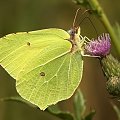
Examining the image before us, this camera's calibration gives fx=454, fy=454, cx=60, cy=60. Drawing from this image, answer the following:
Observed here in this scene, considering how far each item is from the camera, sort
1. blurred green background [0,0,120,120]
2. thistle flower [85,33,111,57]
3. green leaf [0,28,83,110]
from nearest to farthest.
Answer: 1. green leaf [0,28,83,110]
2. thistle flower [85,33,111,57]
3. blurred green background [0,0,120,120]

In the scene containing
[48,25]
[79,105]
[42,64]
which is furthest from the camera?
[48,25]

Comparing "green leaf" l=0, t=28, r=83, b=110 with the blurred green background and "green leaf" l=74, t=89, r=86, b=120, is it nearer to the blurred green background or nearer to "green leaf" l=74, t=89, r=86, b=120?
"green leaf" l=74, t=89, r=86, b=120

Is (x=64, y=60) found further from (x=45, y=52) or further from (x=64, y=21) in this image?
(x=64, y=21)

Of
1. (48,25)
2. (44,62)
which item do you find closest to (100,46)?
(44,62)

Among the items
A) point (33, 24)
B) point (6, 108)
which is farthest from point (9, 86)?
point (33, 24)

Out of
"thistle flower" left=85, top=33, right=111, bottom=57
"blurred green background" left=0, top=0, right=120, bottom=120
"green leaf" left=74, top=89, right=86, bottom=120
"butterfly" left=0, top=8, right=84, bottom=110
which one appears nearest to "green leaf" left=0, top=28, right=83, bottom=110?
"butterfly" left=0, top=8, right=84, bottom=110

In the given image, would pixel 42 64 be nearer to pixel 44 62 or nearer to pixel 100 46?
pixel 44 62

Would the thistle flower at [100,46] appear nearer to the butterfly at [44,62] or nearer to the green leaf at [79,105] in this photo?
the butterfly at [44,62]
